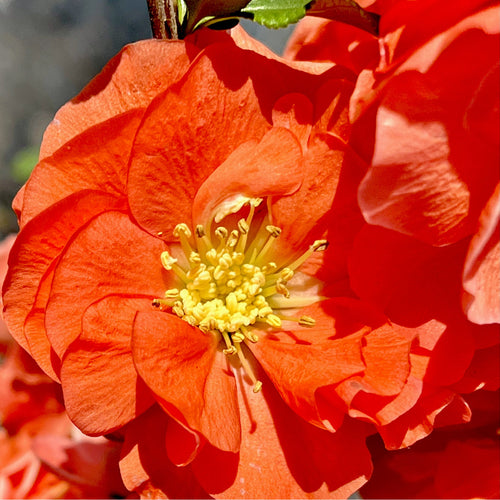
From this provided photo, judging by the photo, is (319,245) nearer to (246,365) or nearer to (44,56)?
(246,365)

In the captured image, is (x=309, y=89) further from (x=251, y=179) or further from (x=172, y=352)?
(x=172, y=352)

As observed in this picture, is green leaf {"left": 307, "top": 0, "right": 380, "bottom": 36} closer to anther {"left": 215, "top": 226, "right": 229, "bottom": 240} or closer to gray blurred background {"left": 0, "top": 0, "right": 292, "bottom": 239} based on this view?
anther {"left": 215, "top": 226, "right": 229, "bottom": 240}

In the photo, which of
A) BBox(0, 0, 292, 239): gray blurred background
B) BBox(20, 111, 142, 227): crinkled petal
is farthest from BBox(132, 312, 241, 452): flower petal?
BBox(0, 0, 292, 239): gray blurred background

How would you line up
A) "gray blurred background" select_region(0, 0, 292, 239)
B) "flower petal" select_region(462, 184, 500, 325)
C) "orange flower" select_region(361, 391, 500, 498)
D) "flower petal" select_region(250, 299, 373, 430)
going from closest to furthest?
1. "flower petal" select_region(462, 184, 500, 325)
2. "flower petal" select_region(250, 299, 373, 430)
3. "orange flower" select_region(361, 391, 500, 498)
4. "gray blurred background" select_region(0, 0, 292, 239)

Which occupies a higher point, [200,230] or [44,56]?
[200,230]

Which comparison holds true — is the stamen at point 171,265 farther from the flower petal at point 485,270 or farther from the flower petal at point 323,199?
the flower petal at point 485,270

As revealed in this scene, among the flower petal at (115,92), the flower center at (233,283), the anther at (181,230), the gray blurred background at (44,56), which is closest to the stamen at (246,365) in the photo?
the flower center at (233,283)

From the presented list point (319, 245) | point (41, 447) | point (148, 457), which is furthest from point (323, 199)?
point (41, 447)
